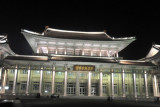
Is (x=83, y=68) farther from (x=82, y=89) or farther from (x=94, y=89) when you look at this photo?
(x=94, y=89)

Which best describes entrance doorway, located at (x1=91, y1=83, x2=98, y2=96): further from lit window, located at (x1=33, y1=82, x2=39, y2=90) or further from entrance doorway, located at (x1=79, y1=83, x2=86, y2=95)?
lit window, located at (x1=33, y1=82, x2=39, y2=90)

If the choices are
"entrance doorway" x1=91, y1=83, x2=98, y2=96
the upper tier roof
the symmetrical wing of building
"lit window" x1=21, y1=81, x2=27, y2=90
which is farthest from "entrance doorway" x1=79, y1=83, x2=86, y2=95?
"lit window" x1=21, y1=81, x2=27, y2=90

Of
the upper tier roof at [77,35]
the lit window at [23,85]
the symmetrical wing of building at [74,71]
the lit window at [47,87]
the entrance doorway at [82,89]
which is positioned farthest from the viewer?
the upper tier roof at [77,35]

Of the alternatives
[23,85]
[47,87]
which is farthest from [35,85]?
[47,87]

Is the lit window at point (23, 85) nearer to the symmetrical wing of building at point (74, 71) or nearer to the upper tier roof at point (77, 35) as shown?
the symmetrical wing of building at point (74, 71)

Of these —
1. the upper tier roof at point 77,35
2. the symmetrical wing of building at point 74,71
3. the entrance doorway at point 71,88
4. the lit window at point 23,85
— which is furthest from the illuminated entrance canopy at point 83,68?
the lit window at point 23,85

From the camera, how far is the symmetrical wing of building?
31.0m

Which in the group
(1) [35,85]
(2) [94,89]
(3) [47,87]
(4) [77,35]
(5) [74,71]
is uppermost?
(4) [77,35]

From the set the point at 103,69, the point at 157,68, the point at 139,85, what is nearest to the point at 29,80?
the point at 103,69

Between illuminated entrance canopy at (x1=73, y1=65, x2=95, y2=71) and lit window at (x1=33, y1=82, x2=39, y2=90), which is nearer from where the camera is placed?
illuminated entrance canopy at (x1=73, y1=65, x2=95, y2=71)

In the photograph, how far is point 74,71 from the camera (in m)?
32.7

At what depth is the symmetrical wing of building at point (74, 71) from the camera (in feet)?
102

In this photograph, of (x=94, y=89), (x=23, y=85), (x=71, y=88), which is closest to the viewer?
(x=23, y=85)

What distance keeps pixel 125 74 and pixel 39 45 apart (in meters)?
22.2
